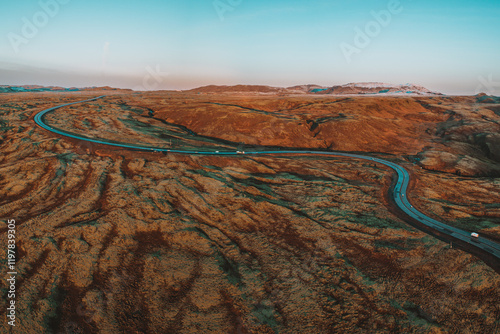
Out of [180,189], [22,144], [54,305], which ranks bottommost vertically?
[54,305]

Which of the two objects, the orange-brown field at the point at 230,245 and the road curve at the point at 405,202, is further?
the road curve at the point at 405,202

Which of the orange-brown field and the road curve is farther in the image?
the road curve

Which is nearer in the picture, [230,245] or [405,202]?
[230,245]


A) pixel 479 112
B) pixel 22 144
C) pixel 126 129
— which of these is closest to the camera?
pixel 22 144

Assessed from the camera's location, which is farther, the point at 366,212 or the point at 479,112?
the point at 479,112

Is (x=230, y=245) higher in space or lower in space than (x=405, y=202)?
lower

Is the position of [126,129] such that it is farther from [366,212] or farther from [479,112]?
[479,112]

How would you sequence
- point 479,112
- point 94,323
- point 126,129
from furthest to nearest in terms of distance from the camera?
point 479,112 → point 126,129 → point 94,323

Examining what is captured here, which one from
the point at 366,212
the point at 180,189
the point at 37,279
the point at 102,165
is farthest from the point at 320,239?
the point at 102,165
